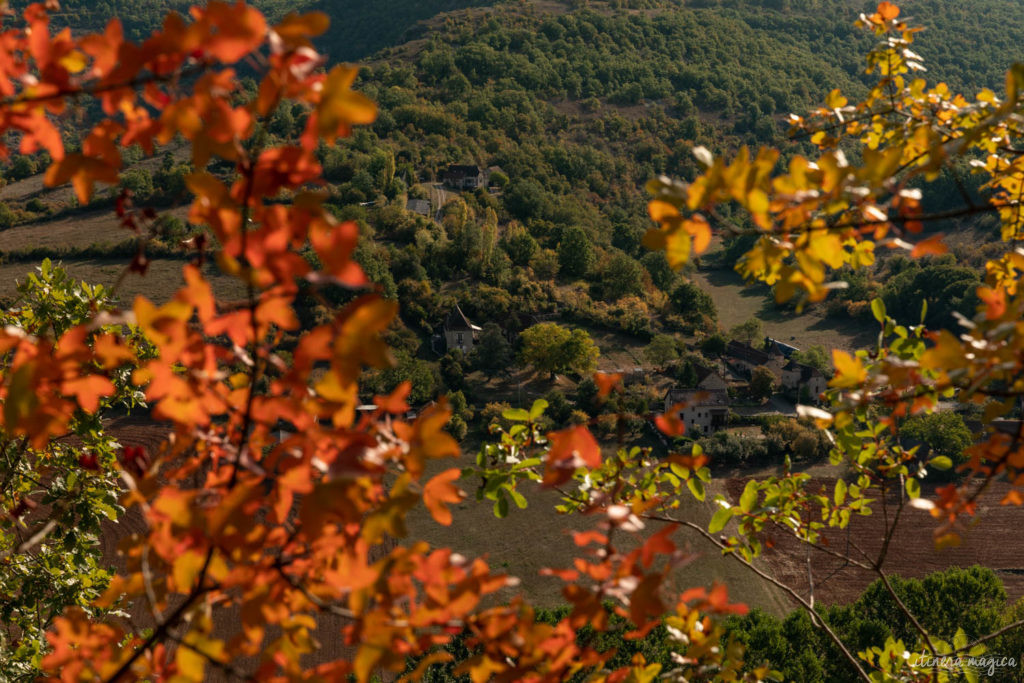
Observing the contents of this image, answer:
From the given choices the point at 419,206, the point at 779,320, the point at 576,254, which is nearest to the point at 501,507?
the point at 576,254

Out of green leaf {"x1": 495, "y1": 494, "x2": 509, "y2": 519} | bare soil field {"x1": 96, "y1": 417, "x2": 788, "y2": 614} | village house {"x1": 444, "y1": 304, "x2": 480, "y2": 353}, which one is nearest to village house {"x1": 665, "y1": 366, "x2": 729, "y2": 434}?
bare soil field {"x1": 96, "y1": 417, "x2": 788, "y2": 614}

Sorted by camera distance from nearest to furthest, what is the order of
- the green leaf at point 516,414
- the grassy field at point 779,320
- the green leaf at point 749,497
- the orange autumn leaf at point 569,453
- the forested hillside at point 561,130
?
the orange autumn leaf at point 569,453 < the green leaf at point 749,497 < the green leaf at point 516,414 < the forested hillside at point 561,130 < the grassy field at point 779,320

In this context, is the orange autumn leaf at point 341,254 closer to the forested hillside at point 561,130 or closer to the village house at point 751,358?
the forested hillside at point 561,130

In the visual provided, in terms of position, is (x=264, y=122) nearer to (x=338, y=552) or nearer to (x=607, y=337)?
(x=338, y=552)

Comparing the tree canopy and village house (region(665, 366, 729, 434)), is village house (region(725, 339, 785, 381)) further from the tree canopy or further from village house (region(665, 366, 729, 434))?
the tree canopy

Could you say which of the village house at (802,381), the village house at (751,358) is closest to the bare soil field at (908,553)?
the village house at (802,381)

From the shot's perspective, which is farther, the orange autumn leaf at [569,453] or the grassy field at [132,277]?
the grassy field at [132,277]
